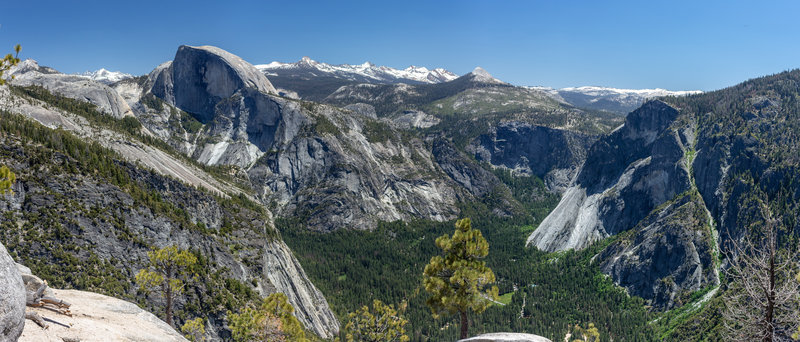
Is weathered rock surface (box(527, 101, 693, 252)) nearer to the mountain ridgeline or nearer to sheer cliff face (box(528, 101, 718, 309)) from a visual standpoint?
sheer cliff face (box(528, 101, 718, 309))

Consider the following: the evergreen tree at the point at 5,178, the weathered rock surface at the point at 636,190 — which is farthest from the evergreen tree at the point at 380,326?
the weathered rock surface at the point at 636,190

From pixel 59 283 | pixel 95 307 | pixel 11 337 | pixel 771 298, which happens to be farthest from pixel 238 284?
pixel 771 298

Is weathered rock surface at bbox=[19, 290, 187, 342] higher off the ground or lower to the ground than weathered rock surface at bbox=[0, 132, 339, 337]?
higher

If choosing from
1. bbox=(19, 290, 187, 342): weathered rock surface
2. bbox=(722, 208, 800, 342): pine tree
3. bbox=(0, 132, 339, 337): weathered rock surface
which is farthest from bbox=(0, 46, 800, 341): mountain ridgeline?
bbox=(722, 208, 800, 342): pine tree

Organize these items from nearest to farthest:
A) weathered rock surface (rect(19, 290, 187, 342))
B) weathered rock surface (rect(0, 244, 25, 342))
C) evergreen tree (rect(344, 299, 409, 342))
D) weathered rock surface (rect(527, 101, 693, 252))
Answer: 1. weathered rock surface (rect(0, 244, 25, 342))
2. weathered rock surface (rect(19, 290, 187, 342))
3. evergreen tree (rect(344, 299, 409, 342))
4. weathered rock surface (rect(527, 101, 693, 252))

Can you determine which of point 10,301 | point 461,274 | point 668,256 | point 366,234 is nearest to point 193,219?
point 461,274

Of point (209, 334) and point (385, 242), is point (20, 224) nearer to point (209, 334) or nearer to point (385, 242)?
point (209, 334)
